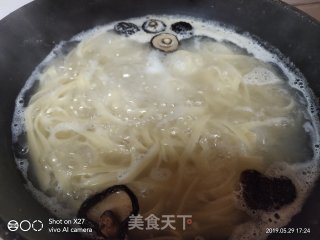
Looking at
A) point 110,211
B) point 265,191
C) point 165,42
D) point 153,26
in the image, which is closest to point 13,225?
point 110,211

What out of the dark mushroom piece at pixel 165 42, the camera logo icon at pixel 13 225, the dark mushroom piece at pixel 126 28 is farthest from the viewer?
the dark mushroom piece at pixel 126 28

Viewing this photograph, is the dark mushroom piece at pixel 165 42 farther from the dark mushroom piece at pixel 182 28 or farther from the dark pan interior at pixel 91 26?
the dark pan interior at pixel 91 26

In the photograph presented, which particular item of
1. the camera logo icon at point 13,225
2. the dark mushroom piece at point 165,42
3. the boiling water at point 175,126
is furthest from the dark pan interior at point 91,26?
the dark mushroom piece at point 165,42

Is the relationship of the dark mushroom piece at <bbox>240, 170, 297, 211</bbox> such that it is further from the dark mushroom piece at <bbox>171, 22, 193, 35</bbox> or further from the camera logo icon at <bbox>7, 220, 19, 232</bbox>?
the dark mushroom piece at <bbox>171, 22, 193, 35</bbox>

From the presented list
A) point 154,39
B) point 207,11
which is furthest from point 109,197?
point 207,11

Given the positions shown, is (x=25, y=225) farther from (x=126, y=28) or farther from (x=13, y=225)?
(x=126, y=28)

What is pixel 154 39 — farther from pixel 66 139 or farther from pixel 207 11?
pixel 66 139
